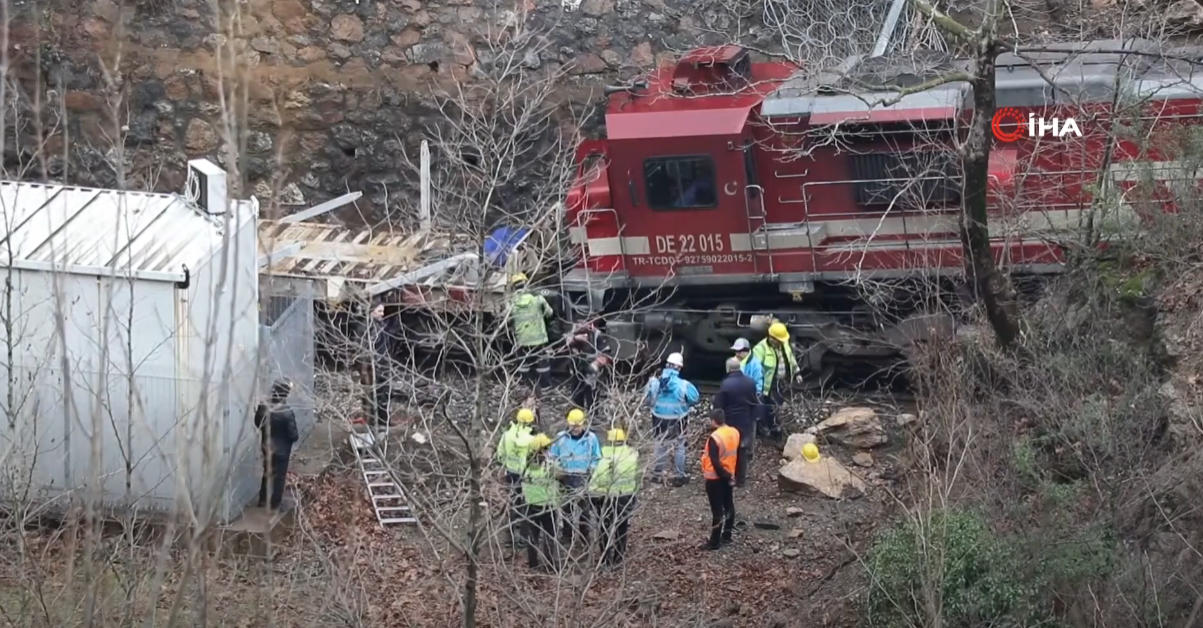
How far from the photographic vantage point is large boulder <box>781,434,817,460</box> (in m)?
12.6

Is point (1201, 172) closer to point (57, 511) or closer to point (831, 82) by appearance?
point (831, 82)

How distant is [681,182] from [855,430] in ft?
9.37

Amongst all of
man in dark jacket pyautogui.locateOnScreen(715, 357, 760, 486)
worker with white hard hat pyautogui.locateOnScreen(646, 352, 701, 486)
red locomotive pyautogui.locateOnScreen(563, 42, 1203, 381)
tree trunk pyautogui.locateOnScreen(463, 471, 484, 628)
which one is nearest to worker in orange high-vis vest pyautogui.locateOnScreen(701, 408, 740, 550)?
man in dark jacket pyautogui.locateOnScreen(715, 357, 760, 486)

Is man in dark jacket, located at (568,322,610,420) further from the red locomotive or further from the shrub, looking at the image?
the shrub

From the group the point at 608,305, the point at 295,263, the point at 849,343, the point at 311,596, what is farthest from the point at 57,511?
the point at 849,343

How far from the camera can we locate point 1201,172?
10.8 metres

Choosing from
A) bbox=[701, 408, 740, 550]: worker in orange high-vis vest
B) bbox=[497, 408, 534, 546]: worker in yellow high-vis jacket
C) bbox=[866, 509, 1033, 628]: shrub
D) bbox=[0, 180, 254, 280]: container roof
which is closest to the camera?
bbox=[866, 509, 1033, 628]: shrub

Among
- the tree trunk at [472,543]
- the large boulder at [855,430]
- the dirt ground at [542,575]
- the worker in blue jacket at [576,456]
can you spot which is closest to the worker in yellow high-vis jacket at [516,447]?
the worker in blue jacket at [576,456]

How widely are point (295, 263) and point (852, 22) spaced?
7.57m

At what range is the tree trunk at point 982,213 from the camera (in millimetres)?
10242

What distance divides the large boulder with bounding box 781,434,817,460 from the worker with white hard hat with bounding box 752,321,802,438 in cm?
43

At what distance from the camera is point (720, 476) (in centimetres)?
1095

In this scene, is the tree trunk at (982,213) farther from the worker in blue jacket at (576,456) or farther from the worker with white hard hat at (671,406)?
the worker in blue jacket at (576,456)

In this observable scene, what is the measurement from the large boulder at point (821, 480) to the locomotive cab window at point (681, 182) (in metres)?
2.74
